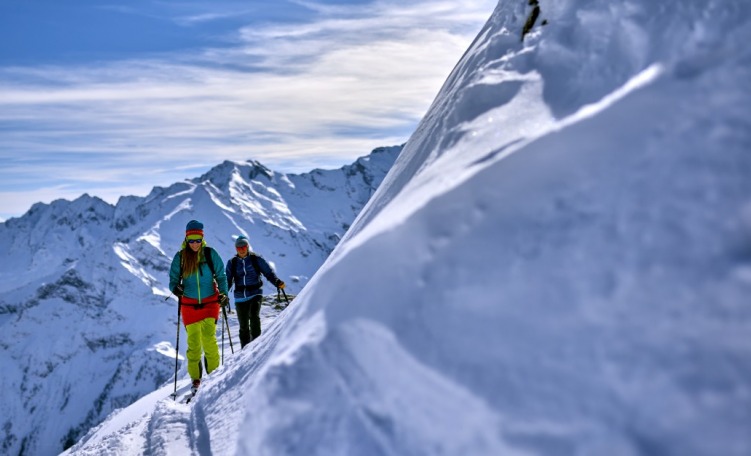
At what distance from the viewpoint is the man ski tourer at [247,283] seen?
10258 millimetres

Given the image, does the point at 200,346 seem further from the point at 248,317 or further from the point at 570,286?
the point at 570,286

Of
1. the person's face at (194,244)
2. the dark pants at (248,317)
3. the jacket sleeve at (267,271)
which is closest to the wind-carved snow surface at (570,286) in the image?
the person's face at (194,244)

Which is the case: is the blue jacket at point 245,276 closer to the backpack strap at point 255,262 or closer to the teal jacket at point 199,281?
the backpack strap at point 255,262

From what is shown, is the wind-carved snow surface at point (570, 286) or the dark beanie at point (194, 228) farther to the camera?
the dark beanie at point (194, 228)

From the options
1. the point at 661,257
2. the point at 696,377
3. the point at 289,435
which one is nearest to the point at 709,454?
the point at 696,377

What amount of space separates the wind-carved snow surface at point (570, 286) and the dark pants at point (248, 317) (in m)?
6.68

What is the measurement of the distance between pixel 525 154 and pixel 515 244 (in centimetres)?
62

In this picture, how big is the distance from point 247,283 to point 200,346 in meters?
2.35

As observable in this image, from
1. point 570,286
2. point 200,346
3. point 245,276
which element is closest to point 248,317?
point 245,276

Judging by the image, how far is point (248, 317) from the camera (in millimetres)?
10430

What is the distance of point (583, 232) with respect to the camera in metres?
2.88

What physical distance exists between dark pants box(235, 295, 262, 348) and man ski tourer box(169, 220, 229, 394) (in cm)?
228

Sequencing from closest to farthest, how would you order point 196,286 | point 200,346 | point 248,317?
1. point 196,286
2. point 200,346
3. point 248,317

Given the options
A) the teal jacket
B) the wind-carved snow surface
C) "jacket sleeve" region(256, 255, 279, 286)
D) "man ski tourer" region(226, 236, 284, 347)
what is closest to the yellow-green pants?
the teal jacket
